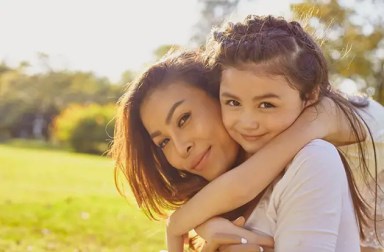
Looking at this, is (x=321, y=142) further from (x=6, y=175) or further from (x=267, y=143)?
(x=6, y=175)

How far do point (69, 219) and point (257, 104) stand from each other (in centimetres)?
474

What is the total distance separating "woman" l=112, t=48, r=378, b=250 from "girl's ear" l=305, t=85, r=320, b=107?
0.04m

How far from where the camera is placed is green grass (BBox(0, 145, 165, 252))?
5.19m

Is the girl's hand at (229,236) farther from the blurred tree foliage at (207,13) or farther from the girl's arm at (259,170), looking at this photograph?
the blurred tree foliage at (207,13)

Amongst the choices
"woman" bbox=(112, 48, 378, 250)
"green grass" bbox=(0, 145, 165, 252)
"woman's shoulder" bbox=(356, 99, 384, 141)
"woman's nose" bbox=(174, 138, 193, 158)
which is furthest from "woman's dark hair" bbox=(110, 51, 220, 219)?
"woman's shoulder" bbox=(356, 99, 384, 141)

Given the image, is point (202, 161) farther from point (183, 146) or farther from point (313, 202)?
point (313, 202)

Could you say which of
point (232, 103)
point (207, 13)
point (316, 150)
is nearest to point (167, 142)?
point (232, 103)

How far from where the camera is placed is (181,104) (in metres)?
2.33

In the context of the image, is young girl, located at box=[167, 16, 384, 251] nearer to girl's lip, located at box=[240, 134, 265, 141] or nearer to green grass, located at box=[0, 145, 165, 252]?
girl's lip, located at box=[240, 134, 265, 141]

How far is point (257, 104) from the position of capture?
6.77 feet

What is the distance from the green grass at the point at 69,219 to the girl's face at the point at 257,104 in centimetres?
104

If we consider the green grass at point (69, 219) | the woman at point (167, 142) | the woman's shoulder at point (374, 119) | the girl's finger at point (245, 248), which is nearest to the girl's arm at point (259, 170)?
the woman at point (167, 142)

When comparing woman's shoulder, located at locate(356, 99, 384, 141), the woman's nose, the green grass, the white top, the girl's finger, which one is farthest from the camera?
the green grass

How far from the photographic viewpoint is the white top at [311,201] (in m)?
1.90
